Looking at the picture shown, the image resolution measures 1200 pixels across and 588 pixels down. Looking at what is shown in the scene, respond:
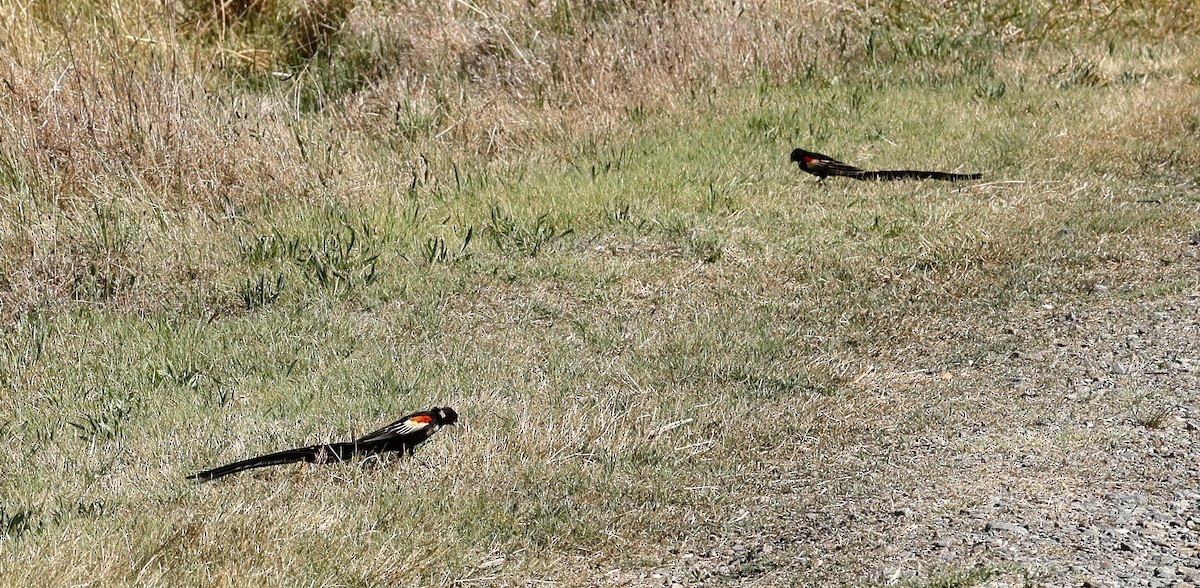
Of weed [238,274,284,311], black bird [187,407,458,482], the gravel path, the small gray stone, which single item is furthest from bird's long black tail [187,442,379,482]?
the small gray stone

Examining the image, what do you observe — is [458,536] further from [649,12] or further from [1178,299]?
[649,12]

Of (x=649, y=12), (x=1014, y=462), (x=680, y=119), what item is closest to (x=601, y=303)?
(x=1014, y=462)

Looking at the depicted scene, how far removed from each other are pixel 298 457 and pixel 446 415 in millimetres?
497

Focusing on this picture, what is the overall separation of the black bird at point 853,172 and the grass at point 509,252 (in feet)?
0.50

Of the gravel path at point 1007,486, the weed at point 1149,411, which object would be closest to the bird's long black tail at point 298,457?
the gravel path at point 1007,486

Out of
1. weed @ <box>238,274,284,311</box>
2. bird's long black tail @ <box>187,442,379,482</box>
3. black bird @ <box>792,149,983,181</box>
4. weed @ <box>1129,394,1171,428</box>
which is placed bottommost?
weed @ <box>238,274,284,311</box>

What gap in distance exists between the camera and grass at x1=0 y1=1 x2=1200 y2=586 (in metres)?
3.69

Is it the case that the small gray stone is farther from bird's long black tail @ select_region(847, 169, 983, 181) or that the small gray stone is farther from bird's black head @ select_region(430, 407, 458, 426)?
bird's long black tail @ select_region(847, 169, 983, 181)

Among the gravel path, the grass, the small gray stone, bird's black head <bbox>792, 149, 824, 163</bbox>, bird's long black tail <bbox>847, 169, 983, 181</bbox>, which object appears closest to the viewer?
the gravel path

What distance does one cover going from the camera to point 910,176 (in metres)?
7.03

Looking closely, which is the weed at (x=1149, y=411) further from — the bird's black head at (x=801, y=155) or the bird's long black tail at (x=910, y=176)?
the bird's black head at (x=801, y=155)

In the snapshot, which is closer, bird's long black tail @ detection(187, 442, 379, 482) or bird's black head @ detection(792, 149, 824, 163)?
bird's long black tail @ detection(187, 442, 379, 482)

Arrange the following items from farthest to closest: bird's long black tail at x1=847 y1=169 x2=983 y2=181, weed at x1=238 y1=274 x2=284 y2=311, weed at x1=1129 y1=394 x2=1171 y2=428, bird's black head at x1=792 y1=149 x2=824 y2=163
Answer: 1. bird's black head at x1=792 y1=149 x2=824 y2=163
2. bird's long black tail at x1=847 y1=169 x2=983 y2=181
3. weed at x1=238 y1=274 x2=284 y2=311
4. weed at x1=1129 y1=394 x2=1171 y2=428

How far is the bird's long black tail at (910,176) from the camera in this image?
6957 mm
